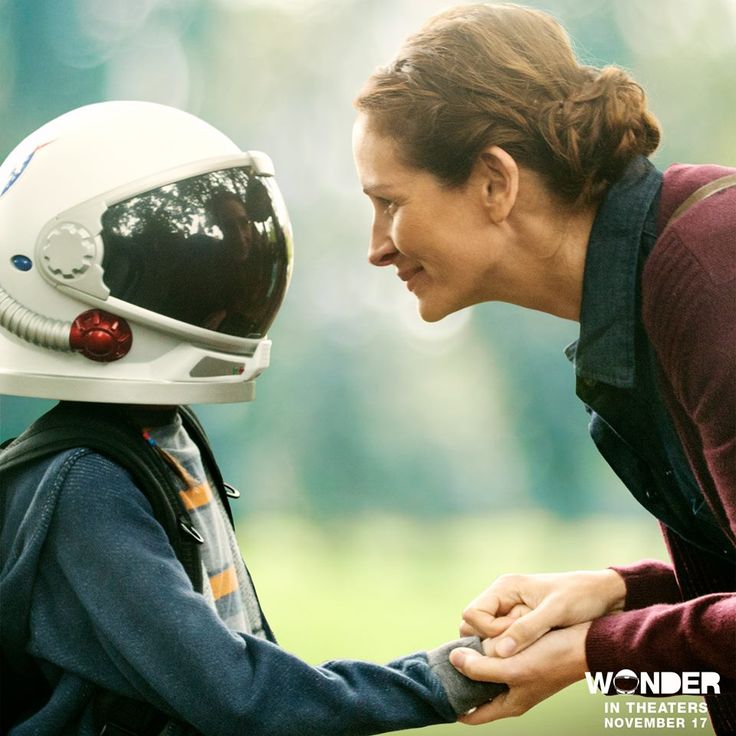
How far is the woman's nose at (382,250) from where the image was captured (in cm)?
181

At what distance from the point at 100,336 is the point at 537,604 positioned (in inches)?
33.1

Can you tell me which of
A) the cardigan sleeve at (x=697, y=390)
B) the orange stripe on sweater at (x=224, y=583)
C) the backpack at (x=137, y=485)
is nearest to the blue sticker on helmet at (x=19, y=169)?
the backpack at (x=137, y=485)

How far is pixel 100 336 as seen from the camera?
1478 millimetres

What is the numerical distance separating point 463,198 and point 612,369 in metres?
0.36

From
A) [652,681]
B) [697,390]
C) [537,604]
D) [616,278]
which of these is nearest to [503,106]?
[616,278]

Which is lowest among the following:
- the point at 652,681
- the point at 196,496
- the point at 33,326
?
the point at 652,681

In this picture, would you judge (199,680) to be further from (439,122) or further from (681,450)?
(439,122)

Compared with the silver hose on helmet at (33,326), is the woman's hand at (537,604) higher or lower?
lower

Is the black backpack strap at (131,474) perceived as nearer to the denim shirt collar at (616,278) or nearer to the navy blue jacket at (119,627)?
the navy blue jacket at (119,627)

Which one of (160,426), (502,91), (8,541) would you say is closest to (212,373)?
(160,426)

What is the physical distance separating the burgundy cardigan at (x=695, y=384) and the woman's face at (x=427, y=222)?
308 mm

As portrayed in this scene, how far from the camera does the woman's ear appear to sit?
5.48ft

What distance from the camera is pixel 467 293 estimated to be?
1.84 meters

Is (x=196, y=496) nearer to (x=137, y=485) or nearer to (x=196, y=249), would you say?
(x=137, y=485)
